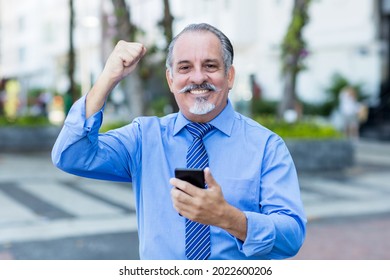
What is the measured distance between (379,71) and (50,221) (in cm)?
1638

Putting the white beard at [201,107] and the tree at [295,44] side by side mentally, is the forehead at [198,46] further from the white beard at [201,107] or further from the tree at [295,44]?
the tree at [295,44]

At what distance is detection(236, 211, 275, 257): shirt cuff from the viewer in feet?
5.68

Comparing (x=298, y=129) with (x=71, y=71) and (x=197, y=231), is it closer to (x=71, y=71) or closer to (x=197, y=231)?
(x=71, y=71)

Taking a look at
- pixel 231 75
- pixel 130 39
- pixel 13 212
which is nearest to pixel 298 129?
pixel 130 39

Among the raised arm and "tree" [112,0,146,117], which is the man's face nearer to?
the raised arm

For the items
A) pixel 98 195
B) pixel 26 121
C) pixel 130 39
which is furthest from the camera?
pixel 26 121

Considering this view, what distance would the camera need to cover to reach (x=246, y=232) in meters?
1.73

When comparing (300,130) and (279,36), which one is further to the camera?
(279,36)

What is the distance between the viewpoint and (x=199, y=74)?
191 centimetres

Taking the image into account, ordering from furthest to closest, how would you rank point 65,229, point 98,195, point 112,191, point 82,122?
point 112,191 < point 98,195 < point 65,229 < point 82,122

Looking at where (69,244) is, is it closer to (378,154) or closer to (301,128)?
(301,128)

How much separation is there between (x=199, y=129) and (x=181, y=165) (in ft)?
0.43

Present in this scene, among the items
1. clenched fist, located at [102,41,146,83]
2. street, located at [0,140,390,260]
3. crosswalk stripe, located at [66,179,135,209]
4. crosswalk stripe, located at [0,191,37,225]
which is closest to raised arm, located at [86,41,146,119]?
clenched fist, located at [102,41,146,83]
